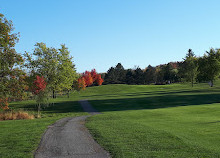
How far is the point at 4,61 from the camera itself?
73.1ft

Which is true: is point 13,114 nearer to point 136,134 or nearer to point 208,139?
point 136,134

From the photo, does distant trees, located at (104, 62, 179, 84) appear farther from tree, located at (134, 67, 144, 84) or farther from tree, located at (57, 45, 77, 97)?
tree, located at (57, 45, 77, 97)

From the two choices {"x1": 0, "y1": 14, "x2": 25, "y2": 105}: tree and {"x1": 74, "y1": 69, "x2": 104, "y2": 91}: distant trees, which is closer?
{"x1": 0, "y1": 14, "x2": 25, "y2": 105}: tree

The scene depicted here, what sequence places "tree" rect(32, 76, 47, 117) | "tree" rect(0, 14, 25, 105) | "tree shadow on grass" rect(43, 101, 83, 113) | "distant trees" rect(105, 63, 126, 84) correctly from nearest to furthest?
"tree" rect(0, 14, 25, 105) → "tree" rect(32, 76, 47, 117) → "tree shadow on grass" rect(43, 101, 83, 113) → "distant trees" rect(105, 63, 126, 84)

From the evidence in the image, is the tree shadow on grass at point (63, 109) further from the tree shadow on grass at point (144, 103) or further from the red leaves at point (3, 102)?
the red leaves at point (3, 102)

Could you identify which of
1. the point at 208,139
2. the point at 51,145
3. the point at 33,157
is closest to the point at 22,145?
the point at 51,145

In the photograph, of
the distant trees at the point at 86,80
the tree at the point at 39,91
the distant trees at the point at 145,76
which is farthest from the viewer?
the distant trees at the point at 145,76

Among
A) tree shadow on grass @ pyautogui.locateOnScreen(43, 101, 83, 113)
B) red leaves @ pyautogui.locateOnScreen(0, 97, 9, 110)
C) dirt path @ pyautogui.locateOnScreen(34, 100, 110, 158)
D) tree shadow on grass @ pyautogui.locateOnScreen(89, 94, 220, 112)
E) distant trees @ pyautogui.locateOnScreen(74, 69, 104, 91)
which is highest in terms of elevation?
distant trees @ pyautogui.locateOnScreen(74, 69, 104, 91)

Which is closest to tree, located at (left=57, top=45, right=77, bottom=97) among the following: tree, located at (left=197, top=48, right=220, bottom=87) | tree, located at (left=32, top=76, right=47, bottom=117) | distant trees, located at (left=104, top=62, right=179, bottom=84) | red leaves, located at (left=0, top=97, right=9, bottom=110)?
tree, located at (left=32, top=76, right=47, bottom=117)

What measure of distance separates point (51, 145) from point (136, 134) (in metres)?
4.71

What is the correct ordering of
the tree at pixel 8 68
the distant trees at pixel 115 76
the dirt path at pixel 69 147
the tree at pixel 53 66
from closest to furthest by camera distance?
the dirt path at pixel 69 147 < the tree at pixel 8 68 < the tree at pixel 53 66 < the distant trees at pixel 115 76

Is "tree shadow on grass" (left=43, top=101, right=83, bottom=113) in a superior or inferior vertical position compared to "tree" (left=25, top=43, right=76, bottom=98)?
inferior

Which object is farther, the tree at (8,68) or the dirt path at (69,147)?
the tree at (8,68)

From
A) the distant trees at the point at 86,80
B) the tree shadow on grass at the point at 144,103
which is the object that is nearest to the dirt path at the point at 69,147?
the tree shadow on grass at the point at 144,103
